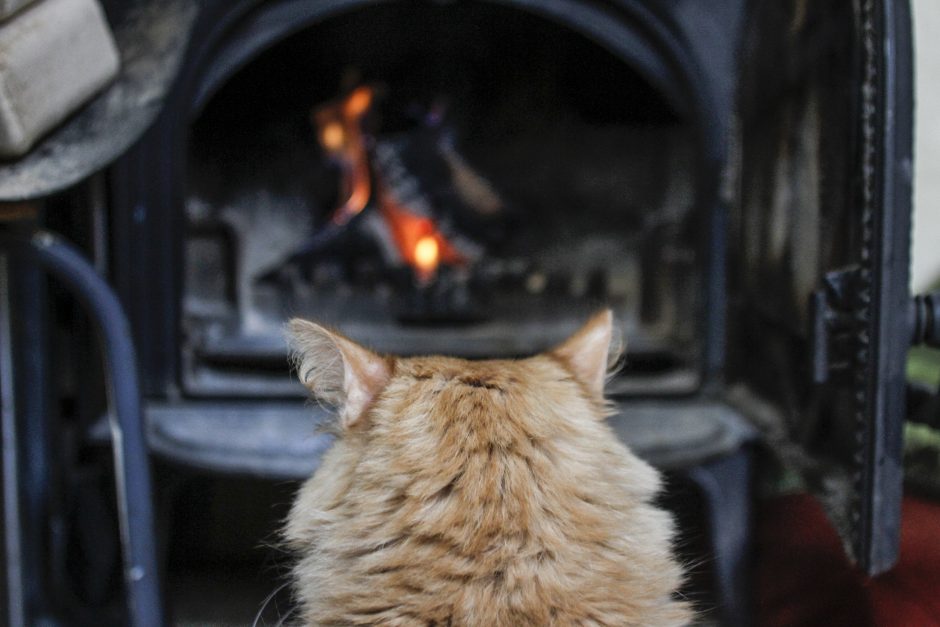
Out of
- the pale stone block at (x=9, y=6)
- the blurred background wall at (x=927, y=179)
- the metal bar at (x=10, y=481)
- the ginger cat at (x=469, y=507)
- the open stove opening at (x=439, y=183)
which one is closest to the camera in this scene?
the ginger cat at (x=469, y=507)

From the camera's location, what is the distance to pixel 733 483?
4.18ft

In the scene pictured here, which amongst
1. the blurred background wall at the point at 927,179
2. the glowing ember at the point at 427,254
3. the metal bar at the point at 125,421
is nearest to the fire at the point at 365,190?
the glowing ember at the point at 427,254

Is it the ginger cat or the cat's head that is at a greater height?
the cat's head

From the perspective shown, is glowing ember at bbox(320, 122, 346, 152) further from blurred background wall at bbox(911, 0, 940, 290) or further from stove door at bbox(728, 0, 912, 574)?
blurred background wall at bbox(911, 0, 940, 290)

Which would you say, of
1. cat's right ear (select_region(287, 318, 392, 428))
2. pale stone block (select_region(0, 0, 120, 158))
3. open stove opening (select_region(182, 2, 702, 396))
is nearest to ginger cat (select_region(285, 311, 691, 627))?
cat's right ear (select_region(287, 318, 392, 428))

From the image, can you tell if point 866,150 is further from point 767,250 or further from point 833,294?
point 767,250

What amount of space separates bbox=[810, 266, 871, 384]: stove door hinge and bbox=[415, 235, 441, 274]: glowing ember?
91 cm

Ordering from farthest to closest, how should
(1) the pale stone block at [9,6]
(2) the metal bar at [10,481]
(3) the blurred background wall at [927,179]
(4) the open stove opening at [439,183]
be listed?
(3) the blurred background wall at [927,179] < (4) the open stove opening at [439,183] < (2) the metal bar at [10,481] < (1) the pale stone block at [9,6]

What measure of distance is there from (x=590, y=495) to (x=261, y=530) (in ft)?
3.13

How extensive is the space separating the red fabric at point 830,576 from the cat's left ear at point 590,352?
20.5 inches

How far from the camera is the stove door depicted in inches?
31.0

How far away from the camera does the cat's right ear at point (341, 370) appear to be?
0.65m

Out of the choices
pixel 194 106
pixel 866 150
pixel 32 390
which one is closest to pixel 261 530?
pixel 32 390

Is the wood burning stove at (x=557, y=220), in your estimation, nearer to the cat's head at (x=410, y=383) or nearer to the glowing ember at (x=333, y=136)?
the glowing ember at (x=333, y=136)
